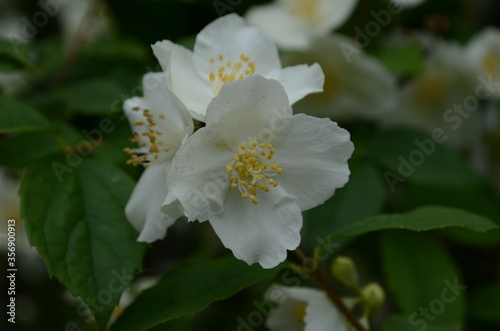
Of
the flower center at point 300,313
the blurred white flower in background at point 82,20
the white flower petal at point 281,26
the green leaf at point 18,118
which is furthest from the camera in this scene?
the blurred white flower in background at point 82,20

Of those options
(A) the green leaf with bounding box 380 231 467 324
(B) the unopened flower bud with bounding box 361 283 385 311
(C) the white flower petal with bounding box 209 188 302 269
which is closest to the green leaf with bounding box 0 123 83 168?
(C) the white flower petal with bounding box 209 188 302 269

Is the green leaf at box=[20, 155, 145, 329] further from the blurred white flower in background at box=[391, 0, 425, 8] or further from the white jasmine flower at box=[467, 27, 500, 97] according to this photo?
the white jasmine flower at box=[467, 27, 500, 97]

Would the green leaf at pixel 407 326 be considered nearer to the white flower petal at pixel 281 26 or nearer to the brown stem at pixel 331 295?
the brown stem at pixel 331 295

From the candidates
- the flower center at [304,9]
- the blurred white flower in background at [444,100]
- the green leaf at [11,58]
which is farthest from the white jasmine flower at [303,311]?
the flower center at [304,9]

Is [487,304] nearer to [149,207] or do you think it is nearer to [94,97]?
[149,207]

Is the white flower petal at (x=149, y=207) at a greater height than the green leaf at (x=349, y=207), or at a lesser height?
greater
